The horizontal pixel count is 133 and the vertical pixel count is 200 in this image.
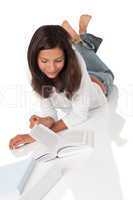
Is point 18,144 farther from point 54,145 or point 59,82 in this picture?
point 59,82

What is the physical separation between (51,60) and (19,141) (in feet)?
0.84

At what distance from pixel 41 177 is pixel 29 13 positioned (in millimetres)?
1399

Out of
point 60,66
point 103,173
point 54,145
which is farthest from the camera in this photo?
point 60,66

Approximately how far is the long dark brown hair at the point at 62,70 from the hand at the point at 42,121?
9cm

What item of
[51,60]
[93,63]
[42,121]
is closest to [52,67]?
[51,60]

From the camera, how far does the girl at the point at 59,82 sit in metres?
1.38

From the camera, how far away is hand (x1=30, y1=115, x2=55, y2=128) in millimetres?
1485

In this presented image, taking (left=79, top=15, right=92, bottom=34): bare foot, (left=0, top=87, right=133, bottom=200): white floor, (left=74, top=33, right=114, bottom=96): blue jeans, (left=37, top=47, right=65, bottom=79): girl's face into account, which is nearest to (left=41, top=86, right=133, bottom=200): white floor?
(left=0, top=87, right=133, bottom=200): white floor

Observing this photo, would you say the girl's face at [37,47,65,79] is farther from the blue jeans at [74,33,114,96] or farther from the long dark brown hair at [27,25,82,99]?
the blue jeans at [74,33,114,96]

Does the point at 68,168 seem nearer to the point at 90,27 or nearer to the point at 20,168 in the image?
the point at 20,168

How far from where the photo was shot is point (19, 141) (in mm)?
1389

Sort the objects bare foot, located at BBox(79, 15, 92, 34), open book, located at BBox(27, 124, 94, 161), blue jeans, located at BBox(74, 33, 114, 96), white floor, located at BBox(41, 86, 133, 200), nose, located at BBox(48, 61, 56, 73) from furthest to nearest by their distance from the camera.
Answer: bare foot, located at BBox(79, 15, 92, 34) < blue jeans, located at BBox(74, 33, 114, 96) < nose, located at BBox(48, 61, 56, 73) < open book, located at BBox(27, 124, 94, 161) < white floor, located at BBox(41, 86, 133, 200)

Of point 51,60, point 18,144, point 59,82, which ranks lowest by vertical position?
point 18,144

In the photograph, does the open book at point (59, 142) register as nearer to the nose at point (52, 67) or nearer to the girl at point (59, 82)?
the girl at point (59, 82)
